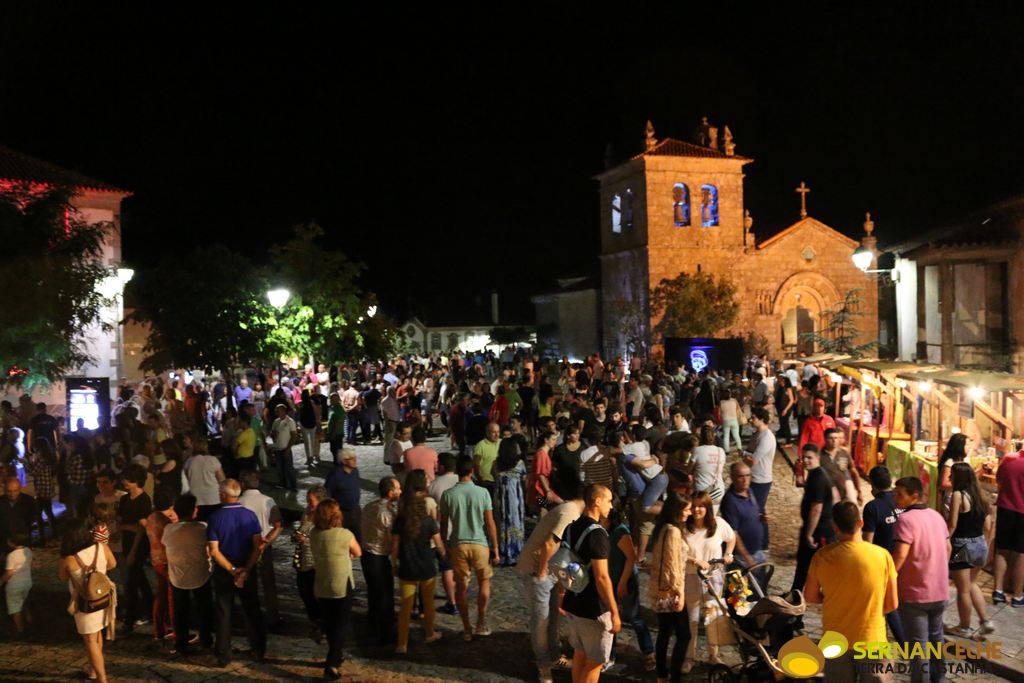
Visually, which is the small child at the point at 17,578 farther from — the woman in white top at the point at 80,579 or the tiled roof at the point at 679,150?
the tiled roof at the point at 679,150

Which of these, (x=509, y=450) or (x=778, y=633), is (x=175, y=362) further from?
(x=778, y=633)

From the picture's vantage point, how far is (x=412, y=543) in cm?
718

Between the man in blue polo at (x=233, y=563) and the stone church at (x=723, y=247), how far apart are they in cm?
3118

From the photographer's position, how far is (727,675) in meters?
6.06

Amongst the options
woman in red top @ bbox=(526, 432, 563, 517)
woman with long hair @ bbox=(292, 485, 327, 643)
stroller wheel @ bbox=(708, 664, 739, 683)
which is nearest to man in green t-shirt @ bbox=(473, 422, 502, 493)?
woman in red top @ bbox=(526, 432, 563, 517)

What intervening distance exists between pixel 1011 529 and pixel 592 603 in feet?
15.1

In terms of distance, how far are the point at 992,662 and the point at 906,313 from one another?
14847 millimetres

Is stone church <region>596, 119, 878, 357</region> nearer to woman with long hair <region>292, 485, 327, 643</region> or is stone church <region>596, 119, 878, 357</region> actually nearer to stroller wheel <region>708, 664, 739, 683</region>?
woman with long hair <region>292, 485, 327, 643</region>

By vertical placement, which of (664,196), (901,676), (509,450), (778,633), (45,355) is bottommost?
(901,676)

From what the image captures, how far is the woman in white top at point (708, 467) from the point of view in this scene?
910cm

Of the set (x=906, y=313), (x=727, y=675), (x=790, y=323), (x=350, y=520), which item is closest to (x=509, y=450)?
(x=350, y=520)

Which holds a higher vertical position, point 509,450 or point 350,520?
point 509,450

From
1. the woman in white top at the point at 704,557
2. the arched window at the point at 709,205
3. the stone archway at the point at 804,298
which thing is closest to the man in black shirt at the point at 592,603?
the woman in white top at the point at 704,557

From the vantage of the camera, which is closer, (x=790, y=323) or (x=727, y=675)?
(x=727, y=675)
